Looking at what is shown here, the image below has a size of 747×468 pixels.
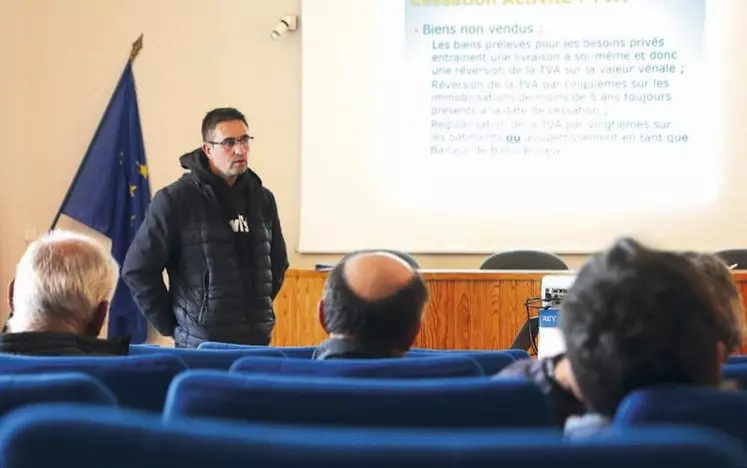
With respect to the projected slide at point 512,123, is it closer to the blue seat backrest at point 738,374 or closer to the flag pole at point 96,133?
the flag pole at point 96,133

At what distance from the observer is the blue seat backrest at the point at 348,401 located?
1065 mm

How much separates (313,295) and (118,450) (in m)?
3.80

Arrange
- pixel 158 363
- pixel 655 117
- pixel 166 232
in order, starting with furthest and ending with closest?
pixel 655 117
pixel 166 232
pixel 158 363

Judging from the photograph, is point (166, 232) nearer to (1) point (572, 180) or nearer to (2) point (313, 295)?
(2) point (313, 295)

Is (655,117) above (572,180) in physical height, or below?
above

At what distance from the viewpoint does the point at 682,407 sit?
105 centimetres

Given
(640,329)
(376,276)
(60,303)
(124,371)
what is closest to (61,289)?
(60,303)

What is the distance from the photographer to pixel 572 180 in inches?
217

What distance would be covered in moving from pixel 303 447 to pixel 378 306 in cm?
106

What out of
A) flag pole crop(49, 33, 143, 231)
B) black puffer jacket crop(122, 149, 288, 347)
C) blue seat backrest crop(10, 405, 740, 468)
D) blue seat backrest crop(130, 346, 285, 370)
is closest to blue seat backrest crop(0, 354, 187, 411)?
blue seat backrest crop(130, 346, 285, 370)

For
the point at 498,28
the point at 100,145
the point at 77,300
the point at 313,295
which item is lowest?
the point at 313,295

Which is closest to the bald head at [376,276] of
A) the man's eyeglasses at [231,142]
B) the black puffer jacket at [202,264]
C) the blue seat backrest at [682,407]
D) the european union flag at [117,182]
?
the blue seat backrest at [682,407]

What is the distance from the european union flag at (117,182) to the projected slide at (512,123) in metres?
1.11

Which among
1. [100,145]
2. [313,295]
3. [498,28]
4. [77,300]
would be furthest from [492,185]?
[77,300]
